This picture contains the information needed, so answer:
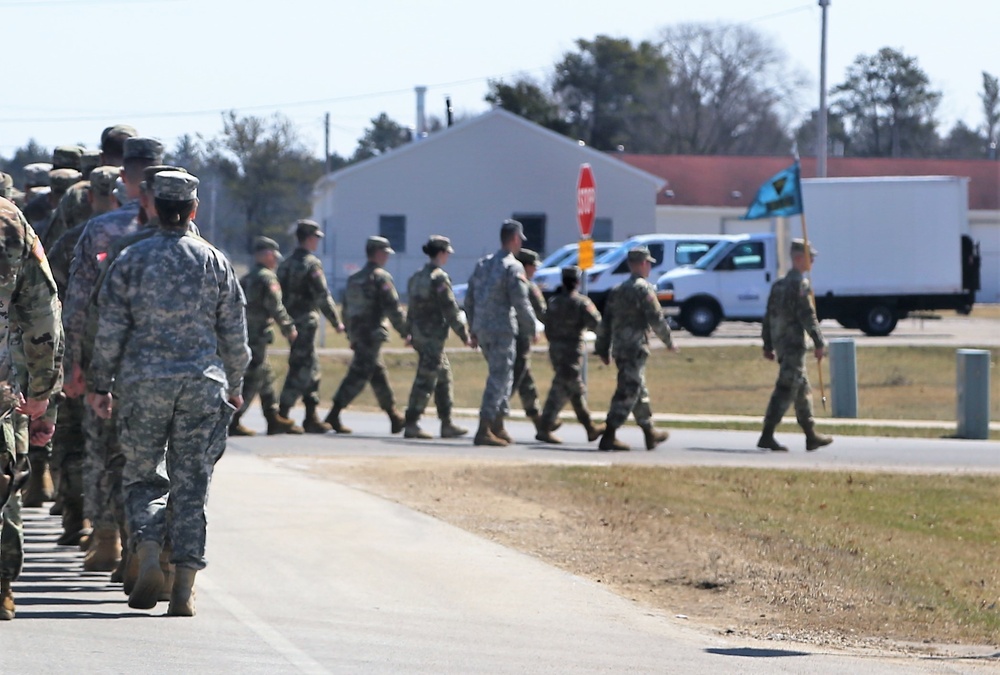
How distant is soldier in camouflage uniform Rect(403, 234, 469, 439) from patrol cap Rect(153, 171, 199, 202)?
9513 millimetres

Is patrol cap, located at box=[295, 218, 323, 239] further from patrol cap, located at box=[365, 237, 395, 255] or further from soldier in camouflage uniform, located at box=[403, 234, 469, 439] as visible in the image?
soldier in camouflage uniform, located at box=[403, 234, 469, 439]

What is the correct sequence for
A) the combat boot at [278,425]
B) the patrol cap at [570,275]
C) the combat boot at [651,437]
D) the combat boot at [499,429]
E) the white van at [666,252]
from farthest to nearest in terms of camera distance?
the white van at [666,252] < the patrol cap at [570,275] < the combat boot at [278,425] < the combat boot at [499,429] < the combat boot at [651,437]

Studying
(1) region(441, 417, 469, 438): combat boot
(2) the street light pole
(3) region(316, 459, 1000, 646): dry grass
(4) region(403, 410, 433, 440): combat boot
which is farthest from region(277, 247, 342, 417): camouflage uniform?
(2) the street light pole

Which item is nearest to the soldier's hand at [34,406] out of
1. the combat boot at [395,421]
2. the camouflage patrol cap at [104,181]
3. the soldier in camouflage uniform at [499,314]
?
the camouflage patrol cap at [104,181]

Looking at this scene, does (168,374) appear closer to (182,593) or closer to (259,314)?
(182,593)

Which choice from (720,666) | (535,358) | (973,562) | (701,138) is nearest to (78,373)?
(720,666)

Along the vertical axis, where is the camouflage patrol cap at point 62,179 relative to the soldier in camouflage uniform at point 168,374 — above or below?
above

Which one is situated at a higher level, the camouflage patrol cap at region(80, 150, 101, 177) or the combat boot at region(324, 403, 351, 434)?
the camouflage patrol cap at region(80, 150, 101, 177)

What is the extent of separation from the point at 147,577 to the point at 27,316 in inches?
61.3

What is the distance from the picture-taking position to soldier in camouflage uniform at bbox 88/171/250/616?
8016mm

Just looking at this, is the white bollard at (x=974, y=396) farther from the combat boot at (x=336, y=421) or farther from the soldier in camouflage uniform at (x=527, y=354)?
the combat boot at (x=336, y=421)

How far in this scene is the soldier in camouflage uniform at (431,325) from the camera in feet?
58.4

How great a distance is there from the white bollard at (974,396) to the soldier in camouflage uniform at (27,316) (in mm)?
14169

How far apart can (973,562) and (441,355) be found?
785 centimetres
